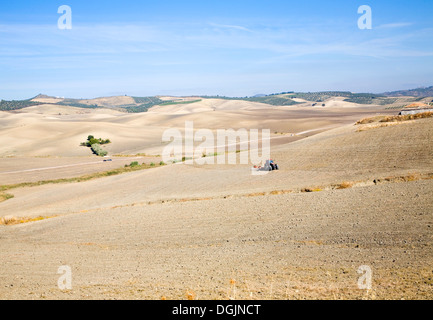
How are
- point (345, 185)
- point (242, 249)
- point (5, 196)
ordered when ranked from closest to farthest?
point (242, 249), point (345, 185), point (5, 196)

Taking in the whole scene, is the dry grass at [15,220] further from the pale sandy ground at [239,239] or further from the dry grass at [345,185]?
the dry grass at [345,185]

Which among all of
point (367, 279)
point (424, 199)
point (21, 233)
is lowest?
point (21, 233)

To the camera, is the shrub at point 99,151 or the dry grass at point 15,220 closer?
the dry grass at point 15,220

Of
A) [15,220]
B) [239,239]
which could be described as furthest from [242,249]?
[15,220]

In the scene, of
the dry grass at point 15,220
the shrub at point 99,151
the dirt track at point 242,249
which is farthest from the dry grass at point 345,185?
the shrub at point 99,151

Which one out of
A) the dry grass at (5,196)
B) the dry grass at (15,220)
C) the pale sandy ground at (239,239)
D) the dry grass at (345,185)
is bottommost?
the dry grass at (5,196)

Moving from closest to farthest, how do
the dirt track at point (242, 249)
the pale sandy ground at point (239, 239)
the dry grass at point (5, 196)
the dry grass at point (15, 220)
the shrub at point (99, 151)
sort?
the dirt track at point (242, 249) → the pale sandy ground at point (239, 239) → the dry grass at point (15, 220) → the dry grass at point (5, 196) → the shrub at point (99, 151)

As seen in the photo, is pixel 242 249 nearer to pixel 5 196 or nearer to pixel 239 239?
pixel 239 239

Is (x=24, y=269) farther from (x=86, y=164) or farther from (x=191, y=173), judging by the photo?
(x=86, y=164)
